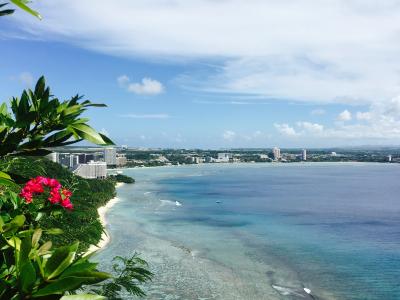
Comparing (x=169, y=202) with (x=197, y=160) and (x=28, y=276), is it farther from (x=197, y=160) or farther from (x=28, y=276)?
(x=197, y=160)

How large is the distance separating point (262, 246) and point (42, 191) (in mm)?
21689

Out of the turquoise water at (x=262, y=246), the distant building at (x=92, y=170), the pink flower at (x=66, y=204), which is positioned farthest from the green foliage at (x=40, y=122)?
the distant building at (x=92, y=170)

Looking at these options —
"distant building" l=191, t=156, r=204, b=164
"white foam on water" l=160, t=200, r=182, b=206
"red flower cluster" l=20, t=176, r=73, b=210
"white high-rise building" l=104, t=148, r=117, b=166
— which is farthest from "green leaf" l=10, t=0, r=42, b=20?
"distant building" l=191, t=156, r=204, b=164

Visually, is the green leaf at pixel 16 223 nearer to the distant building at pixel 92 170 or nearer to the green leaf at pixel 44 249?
the green leaf at pixel 44 249

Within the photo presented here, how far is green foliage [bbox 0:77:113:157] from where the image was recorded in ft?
4.19

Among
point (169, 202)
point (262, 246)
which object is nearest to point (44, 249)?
point (262, 246)

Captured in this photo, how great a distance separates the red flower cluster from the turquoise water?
1359 cm

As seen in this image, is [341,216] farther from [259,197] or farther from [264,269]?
[264,269]

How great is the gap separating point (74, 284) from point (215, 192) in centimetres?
5124

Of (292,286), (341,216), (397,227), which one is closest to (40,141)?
(292,286)

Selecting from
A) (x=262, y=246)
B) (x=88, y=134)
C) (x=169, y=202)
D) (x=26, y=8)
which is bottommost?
(x=262, y=246)

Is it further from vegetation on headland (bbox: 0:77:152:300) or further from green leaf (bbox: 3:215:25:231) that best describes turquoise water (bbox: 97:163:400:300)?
green leaf (bbox: 3:215:25:231)

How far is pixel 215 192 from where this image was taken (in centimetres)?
5184

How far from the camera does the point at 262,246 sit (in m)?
23.0
